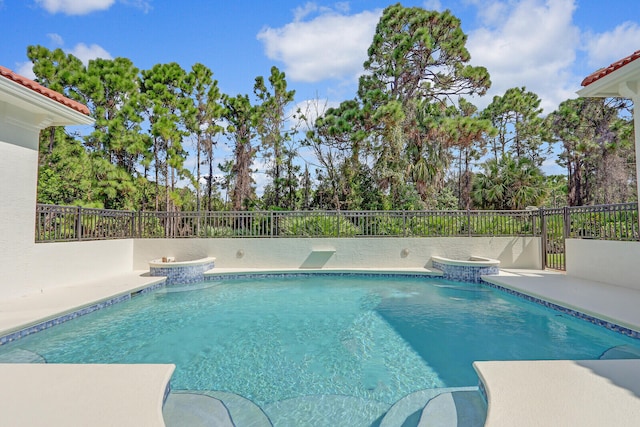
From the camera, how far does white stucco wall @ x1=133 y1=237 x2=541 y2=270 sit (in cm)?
970

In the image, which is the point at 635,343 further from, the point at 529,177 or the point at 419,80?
the point at 419,80

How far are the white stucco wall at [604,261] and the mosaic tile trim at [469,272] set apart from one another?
167cm

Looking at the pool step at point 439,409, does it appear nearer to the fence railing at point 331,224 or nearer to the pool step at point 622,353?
the pool step at point 622,353

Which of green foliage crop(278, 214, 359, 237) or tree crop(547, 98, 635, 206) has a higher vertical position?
tree crop(547, 98, 635, 206)

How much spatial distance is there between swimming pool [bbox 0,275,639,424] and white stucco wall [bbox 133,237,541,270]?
284 centimetres

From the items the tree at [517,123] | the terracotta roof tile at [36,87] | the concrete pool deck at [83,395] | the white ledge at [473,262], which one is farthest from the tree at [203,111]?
the tree at [517,123]

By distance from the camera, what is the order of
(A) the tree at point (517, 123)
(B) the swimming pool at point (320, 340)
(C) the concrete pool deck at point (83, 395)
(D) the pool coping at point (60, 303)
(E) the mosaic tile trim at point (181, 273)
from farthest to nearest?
(A) the tree at point (517, 123) < (E) the mosaic tile trim at point (181, 273) < (D) the pool coping at point (60, 303) < (B) the swimming pool at point (320, 340) < (C) the concrete pool deck at point (83, 395)

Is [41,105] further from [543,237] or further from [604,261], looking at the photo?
[543,237]

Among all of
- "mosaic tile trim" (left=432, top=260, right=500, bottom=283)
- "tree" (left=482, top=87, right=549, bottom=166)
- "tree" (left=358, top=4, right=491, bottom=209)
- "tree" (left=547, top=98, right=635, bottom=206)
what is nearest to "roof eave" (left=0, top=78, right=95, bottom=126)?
"mosaic tile trim" (left=432, top=260, right=500, bottom=283)

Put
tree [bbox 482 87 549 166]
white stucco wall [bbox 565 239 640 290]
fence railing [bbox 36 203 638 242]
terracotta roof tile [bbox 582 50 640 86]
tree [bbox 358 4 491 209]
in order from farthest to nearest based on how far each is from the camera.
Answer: tree [bbox 482 87 549 166] < tree [bbox 358 4 491 209] < fence railing [bbox 36 203 638 242] < white stucco wall [bbox 565 239 640 290] < terracotta roof tile [bbox 582 50 640 86]

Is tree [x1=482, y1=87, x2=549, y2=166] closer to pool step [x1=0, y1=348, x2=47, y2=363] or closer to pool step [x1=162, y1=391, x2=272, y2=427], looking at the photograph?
pool step [x1=162, y1=391, x2=272, y2=427]

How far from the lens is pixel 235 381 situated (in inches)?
127

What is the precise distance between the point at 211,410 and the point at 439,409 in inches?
74.0

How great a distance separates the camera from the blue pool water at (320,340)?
325 centimetres
